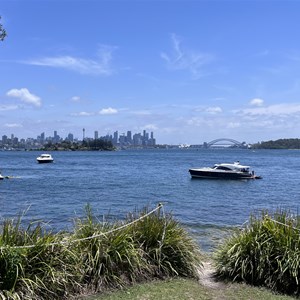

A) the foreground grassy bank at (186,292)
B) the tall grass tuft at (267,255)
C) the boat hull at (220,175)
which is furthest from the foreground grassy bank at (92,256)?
the boat hull at (220,175)

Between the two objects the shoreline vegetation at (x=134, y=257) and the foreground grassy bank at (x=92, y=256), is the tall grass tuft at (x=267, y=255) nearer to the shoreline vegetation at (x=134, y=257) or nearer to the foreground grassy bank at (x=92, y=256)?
the shoreline vegetation at (x=134, y=257)

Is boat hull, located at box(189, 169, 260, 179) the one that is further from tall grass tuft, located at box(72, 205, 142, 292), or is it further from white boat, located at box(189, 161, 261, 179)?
tall grass tuft, located at box(72, 205, 142, 292)

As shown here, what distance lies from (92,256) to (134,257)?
0.81m

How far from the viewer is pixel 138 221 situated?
902cm

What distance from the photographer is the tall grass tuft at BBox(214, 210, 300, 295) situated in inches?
316

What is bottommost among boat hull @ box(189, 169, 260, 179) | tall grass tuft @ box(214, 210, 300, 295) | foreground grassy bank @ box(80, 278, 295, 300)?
boat hull @ box(189, 169, 260, 179)

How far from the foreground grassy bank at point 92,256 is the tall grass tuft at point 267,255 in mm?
822

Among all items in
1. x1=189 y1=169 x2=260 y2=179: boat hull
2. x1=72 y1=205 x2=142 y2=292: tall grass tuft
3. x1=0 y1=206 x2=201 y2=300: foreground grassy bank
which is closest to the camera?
x1=0 y1=206 x2=201 y2=300: foreground grassy bank

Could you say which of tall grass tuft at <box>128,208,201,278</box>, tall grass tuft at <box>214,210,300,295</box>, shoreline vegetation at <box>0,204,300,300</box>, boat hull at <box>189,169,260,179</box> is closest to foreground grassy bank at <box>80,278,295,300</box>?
shoreline vegetation at <box>0,204,300,300</box>

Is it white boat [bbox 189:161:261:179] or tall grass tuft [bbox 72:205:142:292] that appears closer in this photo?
tall grass tuft [bbox 72:205:142:292]

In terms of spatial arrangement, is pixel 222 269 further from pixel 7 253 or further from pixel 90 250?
pixel 7 253

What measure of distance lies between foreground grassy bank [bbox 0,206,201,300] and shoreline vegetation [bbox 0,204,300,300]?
0.05 feet

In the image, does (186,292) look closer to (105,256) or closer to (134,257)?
(134,257)

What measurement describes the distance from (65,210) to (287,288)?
22.1 meters
